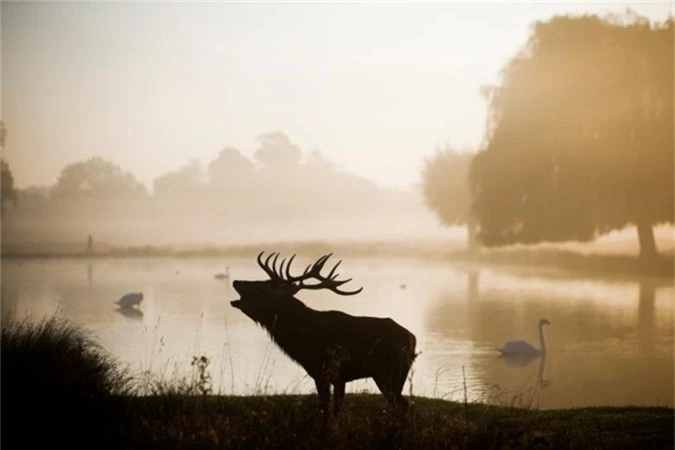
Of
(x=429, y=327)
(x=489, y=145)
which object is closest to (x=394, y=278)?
(x=489, y=145)

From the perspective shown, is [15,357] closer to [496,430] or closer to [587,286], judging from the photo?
[496,430]

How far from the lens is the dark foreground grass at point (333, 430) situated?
7.30 metres

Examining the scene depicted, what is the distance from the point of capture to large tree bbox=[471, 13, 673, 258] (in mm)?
30172

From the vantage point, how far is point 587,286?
98.7 feet

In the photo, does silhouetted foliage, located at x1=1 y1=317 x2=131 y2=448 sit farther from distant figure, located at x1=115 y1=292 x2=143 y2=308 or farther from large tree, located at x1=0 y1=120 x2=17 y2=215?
distant figure, located at x1=115 y1=292 x2=143 y2=308

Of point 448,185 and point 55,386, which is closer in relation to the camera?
point 55,386

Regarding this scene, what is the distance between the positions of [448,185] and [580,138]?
19.7m

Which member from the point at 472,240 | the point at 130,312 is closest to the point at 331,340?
the point at 130,312

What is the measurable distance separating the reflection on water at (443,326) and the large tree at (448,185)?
32.1 ft

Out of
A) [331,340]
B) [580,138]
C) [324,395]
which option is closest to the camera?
[324,395]

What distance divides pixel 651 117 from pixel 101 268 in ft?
79.4

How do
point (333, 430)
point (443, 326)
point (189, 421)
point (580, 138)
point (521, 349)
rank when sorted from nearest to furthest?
point (333, 430) < point (189, 421) < point (521, 349) < point (443, 326) < point (580, 138)

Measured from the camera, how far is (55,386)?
8219 mm

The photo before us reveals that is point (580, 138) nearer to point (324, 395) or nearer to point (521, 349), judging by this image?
point (521, 349)
